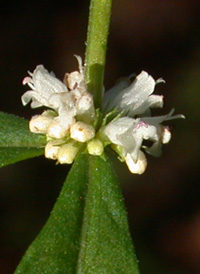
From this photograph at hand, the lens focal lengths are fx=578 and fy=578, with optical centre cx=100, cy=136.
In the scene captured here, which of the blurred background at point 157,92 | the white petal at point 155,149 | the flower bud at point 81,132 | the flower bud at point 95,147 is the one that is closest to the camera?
the flower bud at point 81,132

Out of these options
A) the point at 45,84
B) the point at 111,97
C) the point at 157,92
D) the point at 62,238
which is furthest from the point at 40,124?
the point at 157,92

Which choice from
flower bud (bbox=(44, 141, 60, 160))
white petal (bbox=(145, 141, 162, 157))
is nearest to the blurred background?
white petal (bbox=(145, 141, 162, 157))

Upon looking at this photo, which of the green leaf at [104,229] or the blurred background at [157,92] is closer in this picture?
the green leaf at [104,229]

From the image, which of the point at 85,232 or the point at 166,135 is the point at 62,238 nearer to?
the point at 85,232

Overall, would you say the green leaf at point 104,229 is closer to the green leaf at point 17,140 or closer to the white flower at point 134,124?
the white flower at point 134,124

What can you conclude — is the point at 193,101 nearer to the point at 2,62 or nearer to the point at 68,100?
the point at 2,62

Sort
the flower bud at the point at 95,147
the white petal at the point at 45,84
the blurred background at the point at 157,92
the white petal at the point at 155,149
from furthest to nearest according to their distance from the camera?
1. the blurred background at the point at 157,92
2. the white petal at the point at 155,149
3. the white petal at the point at 45,84
4. the flower bud at the point at 95,147

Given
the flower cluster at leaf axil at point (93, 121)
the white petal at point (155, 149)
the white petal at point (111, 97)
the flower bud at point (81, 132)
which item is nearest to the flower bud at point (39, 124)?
the flower cluster at leaf axil at point (93, 121)
